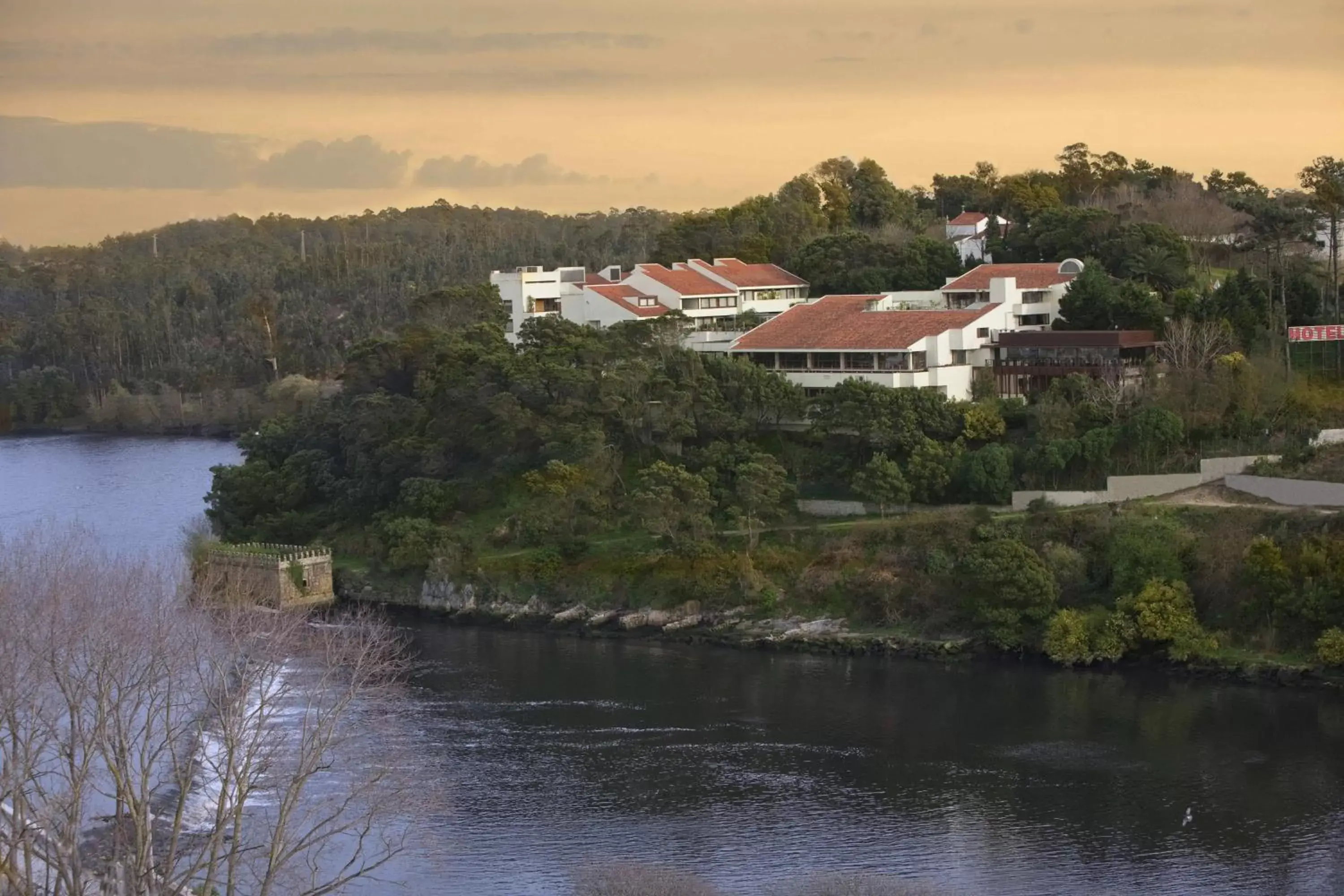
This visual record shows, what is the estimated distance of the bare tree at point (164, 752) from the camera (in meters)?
13.4

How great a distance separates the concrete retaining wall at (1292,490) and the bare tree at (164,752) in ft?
51.5

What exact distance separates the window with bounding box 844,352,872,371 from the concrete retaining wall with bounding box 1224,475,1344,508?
8477 mm

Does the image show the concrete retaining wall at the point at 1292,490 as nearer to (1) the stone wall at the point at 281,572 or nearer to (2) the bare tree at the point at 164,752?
(2) the bare tree at the point at 164,752

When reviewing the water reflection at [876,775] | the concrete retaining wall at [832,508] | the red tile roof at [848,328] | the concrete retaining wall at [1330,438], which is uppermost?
the red tile roof at [848,328]

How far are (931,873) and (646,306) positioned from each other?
24.3 metres

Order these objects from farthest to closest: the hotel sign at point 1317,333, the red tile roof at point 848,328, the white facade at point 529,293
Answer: the white facade at point 529,293
the red tile roof at point 848,328
the hotel sign at point 1317,333

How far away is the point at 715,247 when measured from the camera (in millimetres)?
48281

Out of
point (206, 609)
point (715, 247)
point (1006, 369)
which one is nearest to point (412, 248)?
point (715, 247)

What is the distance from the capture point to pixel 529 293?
140ft

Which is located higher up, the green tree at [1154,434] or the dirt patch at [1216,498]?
the green tree at [1154,434]

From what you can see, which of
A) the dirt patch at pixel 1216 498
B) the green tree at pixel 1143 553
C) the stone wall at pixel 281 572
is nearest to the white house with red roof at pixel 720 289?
the stone wall at pixel 281 572

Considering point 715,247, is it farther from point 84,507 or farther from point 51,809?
point 51,809

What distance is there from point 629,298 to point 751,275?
4.09m

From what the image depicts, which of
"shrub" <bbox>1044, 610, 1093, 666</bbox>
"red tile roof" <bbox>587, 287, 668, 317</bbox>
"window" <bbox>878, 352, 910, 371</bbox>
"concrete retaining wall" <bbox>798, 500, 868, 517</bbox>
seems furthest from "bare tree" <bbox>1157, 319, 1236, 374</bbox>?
"red tile roof" <bbox>587, 287, 668, 317</bbox>
